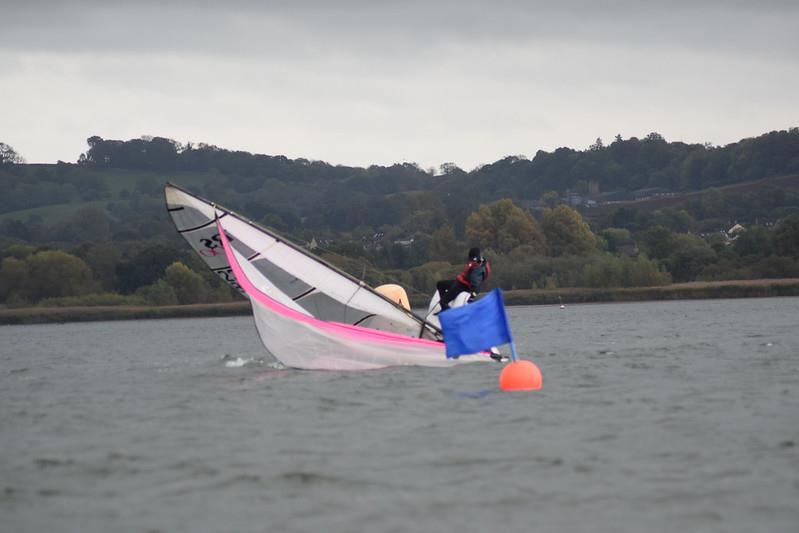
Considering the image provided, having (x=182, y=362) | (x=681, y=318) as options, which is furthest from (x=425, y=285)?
(x=182, y=362)

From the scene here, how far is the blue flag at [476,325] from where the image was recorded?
18953 mm

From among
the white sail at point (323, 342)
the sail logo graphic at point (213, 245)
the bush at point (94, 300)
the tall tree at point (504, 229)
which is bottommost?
the bush at point (94, 300)

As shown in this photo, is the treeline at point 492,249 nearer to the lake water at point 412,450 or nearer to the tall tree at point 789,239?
the tall tree at point 789,239

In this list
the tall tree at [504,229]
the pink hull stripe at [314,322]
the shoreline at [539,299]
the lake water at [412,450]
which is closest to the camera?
the lake water at [412,450]

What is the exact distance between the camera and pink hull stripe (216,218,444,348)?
68.3 feet

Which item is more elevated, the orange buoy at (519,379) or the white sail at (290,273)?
the white sail at (290,273)

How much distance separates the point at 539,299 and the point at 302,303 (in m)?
50.3

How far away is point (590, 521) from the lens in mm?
10242

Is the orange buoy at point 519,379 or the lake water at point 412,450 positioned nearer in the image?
the lake water at point 412,450

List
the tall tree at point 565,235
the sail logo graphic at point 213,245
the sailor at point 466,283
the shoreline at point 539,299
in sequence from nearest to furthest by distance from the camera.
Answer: the sail logo graphic at point 213,245
the sailor at point 466,283
the shoreline at point 539,299
the tall tree at point 565,235

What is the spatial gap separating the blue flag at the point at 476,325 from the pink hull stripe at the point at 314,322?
2.72m

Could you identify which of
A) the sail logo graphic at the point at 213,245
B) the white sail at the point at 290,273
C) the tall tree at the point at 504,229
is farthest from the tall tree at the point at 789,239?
the sail logo graphic at the point at 213,245

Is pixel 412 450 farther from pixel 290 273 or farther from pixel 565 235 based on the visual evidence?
pixel 565 235

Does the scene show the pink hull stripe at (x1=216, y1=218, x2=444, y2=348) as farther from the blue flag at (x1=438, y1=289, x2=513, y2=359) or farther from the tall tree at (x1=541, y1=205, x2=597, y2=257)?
the tall tree at (x1=541, y1=205, x2=597, y2=257)
